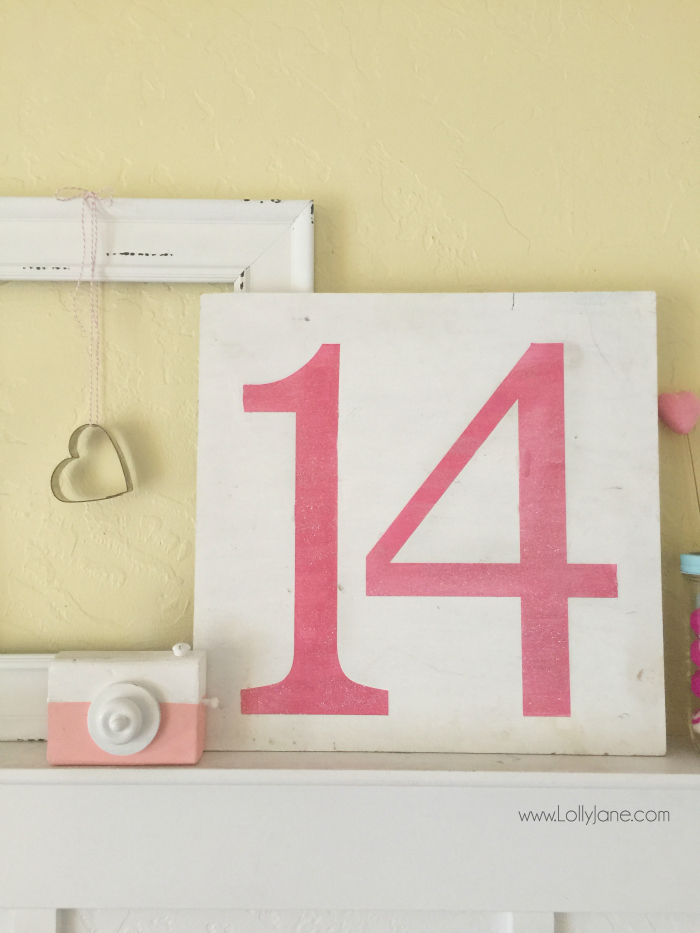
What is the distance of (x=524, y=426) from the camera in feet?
2.12

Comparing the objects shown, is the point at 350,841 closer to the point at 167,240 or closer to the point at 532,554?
the point at 532,554

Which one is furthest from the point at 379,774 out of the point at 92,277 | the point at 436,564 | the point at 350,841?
the point at 92,277

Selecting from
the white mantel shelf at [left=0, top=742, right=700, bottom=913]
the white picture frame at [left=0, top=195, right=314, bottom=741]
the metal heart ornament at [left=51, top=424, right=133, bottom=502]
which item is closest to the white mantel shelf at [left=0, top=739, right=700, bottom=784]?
the white mantel shelf at [left=0, top=742, right=700, bottom=913]

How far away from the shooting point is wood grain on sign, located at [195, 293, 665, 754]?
62 cm

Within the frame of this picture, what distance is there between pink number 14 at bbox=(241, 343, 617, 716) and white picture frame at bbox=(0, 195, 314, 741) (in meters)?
0.12

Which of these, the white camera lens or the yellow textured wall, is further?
the yellow textured wall

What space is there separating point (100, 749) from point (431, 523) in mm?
370

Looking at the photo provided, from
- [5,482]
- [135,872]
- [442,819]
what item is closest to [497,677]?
[442,819]

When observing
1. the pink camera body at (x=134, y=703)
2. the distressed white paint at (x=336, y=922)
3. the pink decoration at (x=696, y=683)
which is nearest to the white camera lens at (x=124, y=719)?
the pink camera body at (x=134, y=703)

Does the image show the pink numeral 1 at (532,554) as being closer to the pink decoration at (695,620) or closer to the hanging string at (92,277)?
the pink decoration at (695,620)

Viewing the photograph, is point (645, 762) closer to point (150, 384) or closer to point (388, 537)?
point (388, 537)

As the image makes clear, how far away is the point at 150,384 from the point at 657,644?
58 cm

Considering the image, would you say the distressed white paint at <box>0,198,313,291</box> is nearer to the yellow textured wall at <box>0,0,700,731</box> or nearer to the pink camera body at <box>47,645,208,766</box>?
the yellow textured wall at <box>0,0,700,731</box>

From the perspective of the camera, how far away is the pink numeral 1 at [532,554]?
63 centimetres
